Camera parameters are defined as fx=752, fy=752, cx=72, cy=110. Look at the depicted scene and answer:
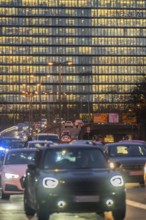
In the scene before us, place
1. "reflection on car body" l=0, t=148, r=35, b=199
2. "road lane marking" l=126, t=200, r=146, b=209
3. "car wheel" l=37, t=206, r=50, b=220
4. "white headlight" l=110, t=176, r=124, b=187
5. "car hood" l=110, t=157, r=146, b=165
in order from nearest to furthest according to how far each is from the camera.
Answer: "car wheel" l=37, t=206, r=50, b=220, "white headlight" l=110, t=176, r=124, b=187, "road lane marking" l=126, t=200, r=146, b=209, "reflection on car body" l=0, t=148, r=35, b=199, "car hood" l=110, t=157, r=146, b=165

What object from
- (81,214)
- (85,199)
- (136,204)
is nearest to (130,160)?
(136,204)

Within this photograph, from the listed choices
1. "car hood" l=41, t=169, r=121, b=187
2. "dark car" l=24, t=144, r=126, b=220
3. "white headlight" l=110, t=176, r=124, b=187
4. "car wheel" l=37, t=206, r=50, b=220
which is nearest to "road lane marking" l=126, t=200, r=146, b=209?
"dark car" l=24, t=144, r=126, b=220

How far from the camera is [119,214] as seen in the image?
15367 millimetres

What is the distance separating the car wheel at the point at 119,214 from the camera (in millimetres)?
15273

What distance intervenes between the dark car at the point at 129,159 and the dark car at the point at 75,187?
371 inches

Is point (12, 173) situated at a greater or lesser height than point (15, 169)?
lesser

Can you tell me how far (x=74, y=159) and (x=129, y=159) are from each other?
10472 mm

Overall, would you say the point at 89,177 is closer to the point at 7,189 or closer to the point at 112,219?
the point at 112,219

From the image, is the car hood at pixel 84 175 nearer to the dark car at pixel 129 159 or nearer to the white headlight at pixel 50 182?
the white headlight at pixel 50 182

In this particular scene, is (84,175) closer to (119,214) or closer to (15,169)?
(119,214)

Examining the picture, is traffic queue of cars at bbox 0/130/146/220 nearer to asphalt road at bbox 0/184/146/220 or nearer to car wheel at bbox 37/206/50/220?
car wheel at bbox 37/206/50/220

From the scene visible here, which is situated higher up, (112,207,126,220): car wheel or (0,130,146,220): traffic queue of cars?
(0,130,146,220): traffic queue of cars

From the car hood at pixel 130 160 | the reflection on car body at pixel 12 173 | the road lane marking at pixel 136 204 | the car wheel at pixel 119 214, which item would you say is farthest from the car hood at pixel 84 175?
the car hood at pixel 130 160

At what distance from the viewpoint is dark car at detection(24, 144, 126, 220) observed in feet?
48.6
